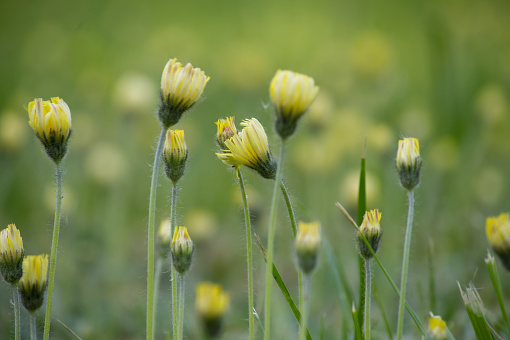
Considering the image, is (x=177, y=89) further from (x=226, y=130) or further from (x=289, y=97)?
(x=289, y=97)

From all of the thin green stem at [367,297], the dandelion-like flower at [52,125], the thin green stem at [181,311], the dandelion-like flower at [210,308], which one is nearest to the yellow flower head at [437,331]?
the thin green stem at [367,297]

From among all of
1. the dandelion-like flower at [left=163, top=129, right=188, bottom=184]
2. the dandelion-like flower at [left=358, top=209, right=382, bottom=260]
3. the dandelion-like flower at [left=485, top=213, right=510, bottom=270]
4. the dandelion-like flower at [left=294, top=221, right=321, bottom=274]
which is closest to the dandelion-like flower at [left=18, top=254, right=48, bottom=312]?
the dandelion-like flower at [left=163, top=129, right=188, bottom=184]

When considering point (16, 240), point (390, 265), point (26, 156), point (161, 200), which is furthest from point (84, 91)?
point (16, 240)

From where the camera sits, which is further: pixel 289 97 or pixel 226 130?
pixel 226 130

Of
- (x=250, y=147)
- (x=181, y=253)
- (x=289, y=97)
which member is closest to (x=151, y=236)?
(x=181, y=253)

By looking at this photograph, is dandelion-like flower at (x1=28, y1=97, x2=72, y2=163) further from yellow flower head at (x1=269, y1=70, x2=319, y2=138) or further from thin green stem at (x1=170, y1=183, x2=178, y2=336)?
yellow flower head at (x1=269, y1=70, x2=319, y2=138)

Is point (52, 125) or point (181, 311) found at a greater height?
point (52, 125)
